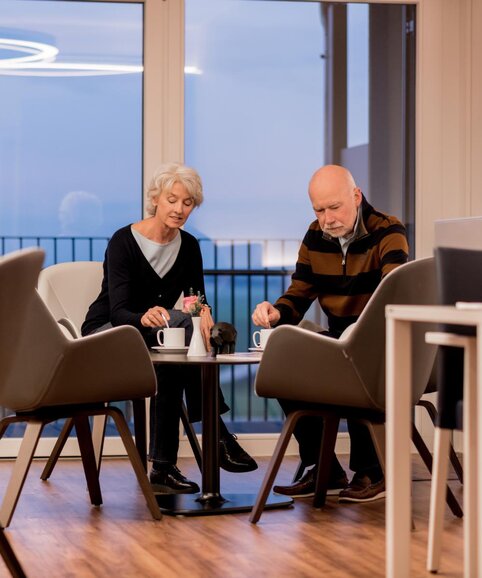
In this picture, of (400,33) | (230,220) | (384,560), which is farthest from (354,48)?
(384,560)

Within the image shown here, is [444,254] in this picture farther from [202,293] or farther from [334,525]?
[202,293]

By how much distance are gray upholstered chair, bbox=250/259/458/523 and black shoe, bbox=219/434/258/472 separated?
0.62 m

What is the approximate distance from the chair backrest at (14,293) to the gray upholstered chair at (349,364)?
3.98 ft

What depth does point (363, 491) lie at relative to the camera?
3.75 meters

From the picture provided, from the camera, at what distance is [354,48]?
5.09m

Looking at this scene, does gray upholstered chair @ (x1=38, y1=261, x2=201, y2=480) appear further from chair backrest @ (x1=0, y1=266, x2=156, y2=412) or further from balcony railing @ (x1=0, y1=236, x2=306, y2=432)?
chair backrest @ (x1=0, y1=266, x2=156, y2=412)

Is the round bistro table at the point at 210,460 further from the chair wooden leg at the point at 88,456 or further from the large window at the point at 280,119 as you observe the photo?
the large window at the point at 280,119

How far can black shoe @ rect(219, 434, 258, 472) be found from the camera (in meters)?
3.98

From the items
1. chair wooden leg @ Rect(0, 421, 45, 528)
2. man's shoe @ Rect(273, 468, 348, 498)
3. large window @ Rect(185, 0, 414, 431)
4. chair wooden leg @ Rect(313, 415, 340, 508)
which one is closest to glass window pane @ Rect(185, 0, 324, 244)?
large window @ Rect(185, 0, 414, 431)

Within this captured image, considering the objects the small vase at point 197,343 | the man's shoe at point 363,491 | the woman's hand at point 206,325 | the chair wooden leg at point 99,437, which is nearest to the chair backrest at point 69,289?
the chair wooden leg at point 99,437

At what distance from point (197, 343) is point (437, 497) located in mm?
1142

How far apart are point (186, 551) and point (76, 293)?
168cm

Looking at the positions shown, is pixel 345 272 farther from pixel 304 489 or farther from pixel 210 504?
pixel 210 504

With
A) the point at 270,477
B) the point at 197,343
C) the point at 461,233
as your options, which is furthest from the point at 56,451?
the point at 461,233
